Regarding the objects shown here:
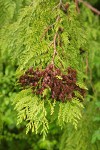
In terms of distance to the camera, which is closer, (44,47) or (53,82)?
(53,82)

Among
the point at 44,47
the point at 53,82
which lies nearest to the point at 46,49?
the point at 44,47

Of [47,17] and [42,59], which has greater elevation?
[47,17]

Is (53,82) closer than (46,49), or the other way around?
(53,82)

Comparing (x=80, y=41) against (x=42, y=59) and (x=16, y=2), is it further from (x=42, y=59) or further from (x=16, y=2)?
(x=16, y=2)

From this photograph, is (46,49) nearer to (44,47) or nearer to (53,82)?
(44,47)

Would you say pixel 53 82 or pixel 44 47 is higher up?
pixel 44 47

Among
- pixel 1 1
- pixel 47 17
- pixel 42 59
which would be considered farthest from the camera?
pixel 1 1

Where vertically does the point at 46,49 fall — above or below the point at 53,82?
above

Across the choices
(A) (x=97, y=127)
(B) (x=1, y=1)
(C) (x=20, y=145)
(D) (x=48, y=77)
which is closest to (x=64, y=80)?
(D) (x=48, y=77)
